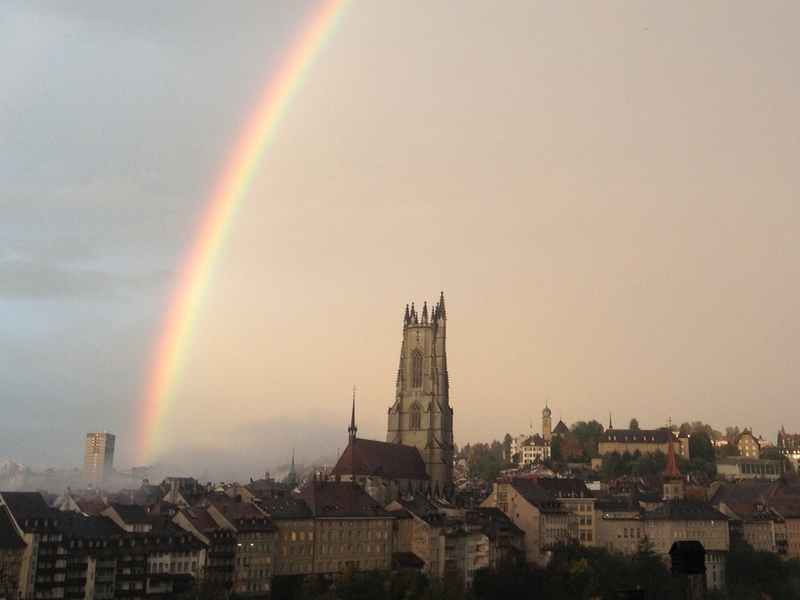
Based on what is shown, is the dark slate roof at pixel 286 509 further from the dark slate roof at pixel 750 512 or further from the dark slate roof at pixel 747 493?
the dark slate roof at pixel 747 493

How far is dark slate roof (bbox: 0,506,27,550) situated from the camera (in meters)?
101

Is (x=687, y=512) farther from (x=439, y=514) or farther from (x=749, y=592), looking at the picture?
(x=439, y=514)

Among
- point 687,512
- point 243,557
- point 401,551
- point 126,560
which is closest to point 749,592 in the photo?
point 687,512

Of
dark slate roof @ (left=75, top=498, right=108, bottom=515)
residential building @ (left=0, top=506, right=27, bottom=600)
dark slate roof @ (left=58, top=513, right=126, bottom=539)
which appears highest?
dark slate roof @ (left=75, top=498, right=108, bottom=515)

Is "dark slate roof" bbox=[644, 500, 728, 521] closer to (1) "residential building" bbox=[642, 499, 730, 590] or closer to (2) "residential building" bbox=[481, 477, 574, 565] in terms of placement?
(1) "residential building" bbox=[642, 499, 730, 590]

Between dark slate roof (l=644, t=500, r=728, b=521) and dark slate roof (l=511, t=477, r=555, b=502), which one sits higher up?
dark slate roof (l=511, t=477, r=555, b=502)

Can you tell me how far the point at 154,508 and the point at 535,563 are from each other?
57665 millimetres

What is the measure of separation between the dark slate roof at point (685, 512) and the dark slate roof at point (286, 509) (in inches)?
2565

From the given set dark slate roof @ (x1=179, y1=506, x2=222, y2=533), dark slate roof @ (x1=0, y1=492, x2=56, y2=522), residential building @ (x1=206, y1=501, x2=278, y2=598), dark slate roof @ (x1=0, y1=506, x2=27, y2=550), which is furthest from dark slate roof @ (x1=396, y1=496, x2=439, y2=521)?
dark slate roof @ (x1=0, y1=506, x2=27, y2=550)

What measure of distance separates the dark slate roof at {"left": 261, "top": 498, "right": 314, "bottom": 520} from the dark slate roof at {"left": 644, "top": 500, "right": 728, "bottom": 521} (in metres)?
65.2

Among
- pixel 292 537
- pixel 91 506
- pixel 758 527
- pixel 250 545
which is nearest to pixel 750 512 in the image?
pixel 758 527

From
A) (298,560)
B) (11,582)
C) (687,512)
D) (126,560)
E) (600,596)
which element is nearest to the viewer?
(11,582)

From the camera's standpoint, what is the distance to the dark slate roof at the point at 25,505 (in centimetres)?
10698

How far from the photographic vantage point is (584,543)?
170 metres
